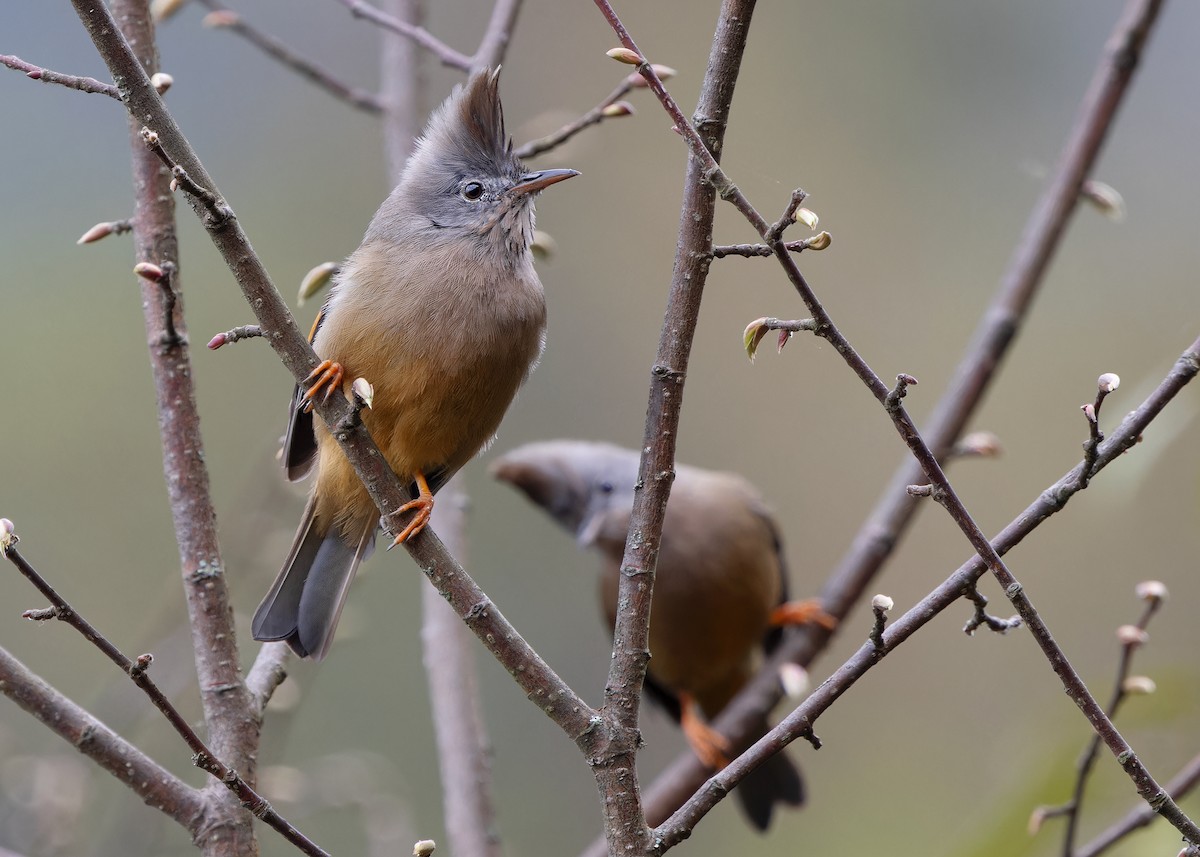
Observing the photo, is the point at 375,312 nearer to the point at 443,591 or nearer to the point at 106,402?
the point at 443,591

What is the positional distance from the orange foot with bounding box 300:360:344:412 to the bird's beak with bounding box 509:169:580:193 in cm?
90

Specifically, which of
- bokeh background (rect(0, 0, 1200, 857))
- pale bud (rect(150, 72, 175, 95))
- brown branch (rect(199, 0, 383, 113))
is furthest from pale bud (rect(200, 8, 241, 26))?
bokeh background (rect(0, 0, 1200, 857))

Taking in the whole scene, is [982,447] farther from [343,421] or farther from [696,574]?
[343,421]

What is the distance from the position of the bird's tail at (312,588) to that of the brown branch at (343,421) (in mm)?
609

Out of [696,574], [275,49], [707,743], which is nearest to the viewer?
[275,49]

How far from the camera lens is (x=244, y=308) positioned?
7.17 m

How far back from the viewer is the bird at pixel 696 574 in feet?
14.1

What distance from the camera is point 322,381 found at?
216 centimetres

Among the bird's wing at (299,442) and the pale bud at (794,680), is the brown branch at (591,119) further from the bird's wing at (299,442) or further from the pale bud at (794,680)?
the pale bud at (794,680)

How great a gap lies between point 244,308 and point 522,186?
456 centimetres

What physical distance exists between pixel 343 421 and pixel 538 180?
1217 mm

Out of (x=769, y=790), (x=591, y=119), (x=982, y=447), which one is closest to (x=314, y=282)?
(x=591, y=119)

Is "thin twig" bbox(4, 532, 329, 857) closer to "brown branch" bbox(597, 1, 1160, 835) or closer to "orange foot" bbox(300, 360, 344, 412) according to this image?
"orange foot" bbox(300, 360, 344, 412)

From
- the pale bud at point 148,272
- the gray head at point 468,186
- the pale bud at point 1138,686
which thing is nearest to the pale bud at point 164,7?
the gray head at point 468,186
